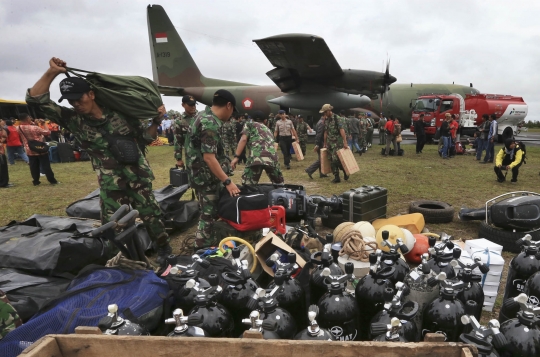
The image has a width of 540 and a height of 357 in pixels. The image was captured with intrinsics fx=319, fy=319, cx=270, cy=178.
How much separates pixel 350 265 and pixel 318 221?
358 centimetres

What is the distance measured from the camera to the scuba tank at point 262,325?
4.85 feet

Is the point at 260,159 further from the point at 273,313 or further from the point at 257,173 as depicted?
the point at 273,313

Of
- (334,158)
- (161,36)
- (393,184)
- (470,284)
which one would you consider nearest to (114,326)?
(470,284)

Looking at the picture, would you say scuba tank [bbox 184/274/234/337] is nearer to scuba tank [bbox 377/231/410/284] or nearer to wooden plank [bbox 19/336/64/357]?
wooden plank [bbox 19/336/64/357]

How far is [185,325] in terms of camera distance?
5.02 feet

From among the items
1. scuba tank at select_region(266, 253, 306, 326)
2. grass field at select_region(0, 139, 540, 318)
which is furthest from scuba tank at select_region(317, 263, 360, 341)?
grass field at select_region(0, 139, 540, 318)

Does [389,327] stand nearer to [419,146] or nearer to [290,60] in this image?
[290,60]

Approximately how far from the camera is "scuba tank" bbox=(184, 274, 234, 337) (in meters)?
1.73

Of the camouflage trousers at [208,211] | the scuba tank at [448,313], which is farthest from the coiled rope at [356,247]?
the camouflage trousers at [208,211]

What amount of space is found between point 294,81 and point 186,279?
48.3 feet

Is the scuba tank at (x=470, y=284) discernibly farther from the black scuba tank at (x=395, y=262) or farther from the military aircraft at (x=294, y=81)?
the military aircraft at (x=294, y=81)

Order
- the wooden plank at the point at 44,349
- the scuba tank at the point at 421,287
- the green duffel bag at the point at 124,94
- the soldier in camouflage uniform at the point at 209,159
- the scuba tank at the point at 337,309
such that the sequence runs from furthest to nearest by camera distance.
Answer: the soldier in camouflage uniform at the point at 209,159, the green duffel bag at the point at 124,94, the scuba tank at the point at 421,287, the scuba tank at the point at 337,309, the wooden plank at the point at 44,349

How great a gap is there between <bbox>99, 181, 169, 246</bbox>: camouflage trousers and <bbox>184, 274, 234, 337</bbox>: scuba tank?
2.17 meters

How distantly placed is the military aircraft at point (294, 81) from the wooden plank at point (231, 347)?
1181 centimetres
